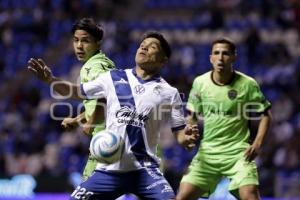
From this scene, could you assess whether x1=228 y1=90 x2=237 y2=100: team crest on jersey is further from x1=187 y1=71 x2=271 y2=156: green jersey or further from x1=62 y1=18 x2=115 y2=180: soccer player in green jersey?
x1=62 y1=18 x2=115 y2=180: soccer player in green jersey

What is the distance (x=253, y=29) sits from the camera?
18547 millimetres

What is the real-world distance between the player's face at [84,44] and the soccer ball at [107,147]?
46.4 inches

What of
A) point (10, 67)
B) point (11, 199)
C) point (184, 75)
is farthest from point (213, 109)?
point (10, 67)

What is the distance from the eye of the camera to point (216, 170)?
27.1 ft

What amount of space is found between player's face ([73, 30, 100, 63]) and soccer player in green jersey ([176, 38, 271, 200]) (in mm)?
1307

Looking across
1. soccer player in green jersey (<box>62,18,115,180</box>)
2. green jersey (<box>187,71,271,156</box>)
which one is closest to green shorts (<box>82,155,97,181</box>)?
soccer player in green jersey (<box>62,18,115,180</box>)

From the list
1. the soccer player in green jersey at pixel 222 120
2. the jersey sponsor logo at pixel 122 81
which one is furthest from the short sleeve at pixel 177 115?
the soccer player in green jersey at pixel 222 120

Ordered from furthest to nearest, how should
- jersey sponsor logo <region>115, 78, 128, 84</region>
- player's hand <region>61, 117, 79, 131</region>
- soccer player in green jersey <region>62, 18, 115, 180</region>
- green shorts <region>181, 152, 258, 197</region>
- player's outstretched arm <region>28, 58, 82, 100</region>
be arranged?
green shorts <region>181, 152, 258, 197</region> < soccer player in green jersey <region>62, 18, 115, 180</region> < player's hand <region>61, 117, 79, 131</region> < jersey sponsor logo <region>115, 78, 128, 84</region> < player's outstretched arm <region>28, 58, 82, 100</region>

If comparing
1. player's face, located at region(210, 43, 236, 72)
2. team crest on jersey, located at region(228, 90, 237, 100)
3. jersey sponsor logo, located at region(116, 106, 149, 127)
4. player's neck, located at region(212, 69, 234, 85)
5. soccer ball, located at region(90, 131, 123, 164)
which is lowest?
soccer ball, located at region(90, 131, 123, 164)

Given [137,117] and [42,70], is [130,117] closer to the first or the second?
[137,117]

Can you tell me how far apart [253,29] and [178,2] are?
3581mm

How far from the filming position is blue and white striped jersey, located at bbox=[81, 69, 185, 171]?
21.9ft

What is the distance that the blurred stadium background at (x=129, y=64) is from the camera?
15.0m

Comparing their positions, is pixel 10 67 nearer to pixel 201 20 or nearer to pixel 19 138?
pixel 19 138
